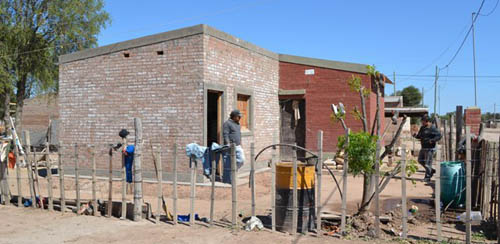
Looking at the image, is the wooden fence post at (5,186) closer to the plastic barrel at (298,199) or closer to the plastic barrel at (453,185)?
the plastic barrel at (298,199)

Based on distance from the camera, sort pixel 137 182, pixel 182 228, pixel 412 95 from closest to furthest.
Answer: pixel 182 228 < pixel 137 182 < pixel 412 95

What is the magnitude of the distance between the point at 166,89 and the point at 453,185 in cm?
689

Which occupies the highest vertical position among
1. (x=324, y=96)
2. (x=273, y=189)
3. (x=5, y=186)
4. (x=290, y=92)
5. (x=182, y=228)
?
(x=290, y=92)

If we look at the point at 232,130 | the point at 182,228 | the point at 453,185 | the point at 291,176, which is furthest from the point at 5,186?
the point at 453,185

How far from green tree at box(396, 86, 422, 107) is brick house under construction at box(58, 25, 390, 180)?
162 ft

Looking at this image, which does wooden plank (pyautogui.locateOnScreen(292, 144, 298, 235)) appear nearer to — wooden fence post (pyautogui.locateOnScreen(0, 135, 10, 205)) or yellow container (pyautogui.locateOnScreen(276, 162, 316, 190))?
yellow container (pyautogui.locateOnScreen(276, 162, 316, 190))

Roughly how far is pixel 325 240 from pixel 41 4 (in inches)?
814

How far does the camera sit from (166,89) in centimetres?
1082

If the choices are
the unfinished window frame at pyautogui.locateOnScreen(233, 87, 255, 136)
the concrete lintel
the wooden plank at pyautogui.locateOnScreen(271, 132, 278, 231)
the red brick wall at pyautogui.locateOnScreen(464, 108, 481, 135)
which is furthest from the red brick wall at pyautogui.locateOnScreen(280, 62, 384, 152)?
the wooden plank at pyautogui.locateOnScreen(271, 132, 278, 231)

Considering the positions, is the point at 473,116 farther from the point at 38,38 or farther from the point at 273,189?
the point at 38,38

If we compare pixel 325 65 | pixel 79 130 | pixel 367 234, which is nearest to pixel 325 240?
pixel 367 234

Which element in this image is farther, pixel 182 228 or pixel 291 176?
pixel 182 228

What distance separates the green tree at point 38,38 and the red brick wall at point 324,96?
517 inches

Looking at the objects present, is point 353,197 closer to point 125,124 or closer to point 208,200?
point 208,200
